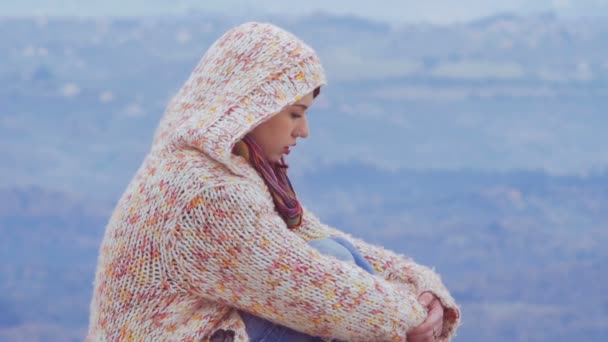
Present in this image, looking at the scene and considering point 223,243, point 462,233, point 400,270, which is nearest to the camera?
point 223,243

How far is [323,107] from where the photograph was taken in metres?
19.4

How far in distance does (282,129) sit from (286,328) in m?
0.35

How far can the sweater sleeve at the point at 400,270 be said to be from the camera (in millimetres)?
2318

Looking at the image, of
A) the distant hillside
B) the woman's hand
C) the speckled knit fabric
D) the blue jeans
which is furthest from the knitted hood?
the distant hillside

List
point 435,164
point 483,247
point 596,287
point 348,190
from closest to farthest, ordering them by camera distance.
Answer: point 596,287 → point 483,247 → point 348,190 → point 435,164

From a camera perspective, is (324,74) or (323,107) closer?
(324,74)

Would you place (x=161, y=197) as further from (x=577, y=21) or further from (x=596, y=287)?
(x=577, y=21)

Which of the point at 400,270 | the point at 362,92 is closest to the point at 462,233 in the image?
the point at 362,92

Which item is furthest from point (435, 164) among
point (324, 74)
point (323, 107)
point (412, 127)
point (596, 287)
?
point (324, 74)

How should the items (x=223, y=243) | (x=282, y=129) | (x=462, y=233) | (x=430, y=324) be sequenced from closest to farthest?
(x=223, y=243) → (x=282, y=129) → (x=430, y=324) → (x=462, y=233)

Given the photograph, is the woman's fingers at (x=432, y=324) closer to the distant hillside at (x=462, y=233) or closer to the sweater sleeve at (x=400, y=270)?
the sweater sleeve at (x=400, y=270)

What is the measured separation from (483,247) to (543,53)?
12.0 ft

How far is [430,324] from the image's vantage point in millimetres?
2211

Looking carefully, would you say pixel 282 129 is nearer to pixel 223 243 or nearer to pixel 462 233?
pixel 223 243
